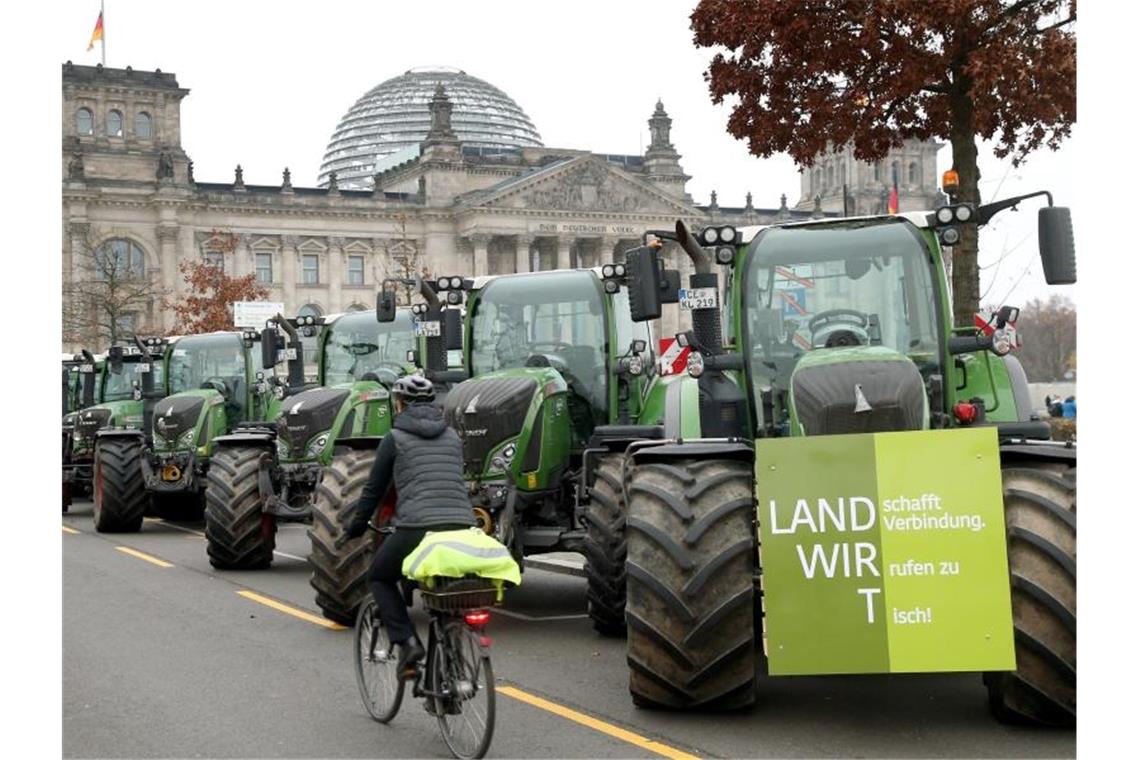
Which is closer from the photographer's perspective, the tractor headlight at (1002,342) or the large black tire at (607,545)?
the tractor headlight at (1002,342)

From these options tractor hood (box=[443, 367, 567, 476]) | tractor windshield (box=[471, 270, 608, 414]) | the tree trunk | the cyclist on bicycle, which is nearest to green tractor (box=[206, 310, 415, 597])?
tractor windshield (box=[471, 270, 608, 414])

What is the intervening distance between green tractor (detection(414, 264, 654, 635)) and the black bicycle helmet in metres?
2.81

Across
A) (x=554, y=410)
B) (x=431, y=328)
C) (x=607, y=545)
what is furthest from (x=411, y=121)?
(x=607, y=545)

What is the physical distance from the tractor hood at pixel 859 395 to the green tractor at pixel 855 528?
0.01 m

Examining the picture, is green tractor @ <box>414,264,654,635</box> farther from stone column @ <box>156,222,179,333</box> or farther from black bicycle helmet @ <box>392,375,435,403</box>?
stone column @ <box>156,222,179,333</box>

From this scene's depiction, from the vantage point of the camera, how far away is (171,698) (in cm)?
995

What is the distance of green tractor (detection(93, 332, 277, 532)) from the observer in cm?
2256

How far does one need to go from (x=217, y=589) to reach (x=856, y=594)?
363 inches

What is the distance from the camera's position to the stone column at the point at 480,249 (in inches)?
4638

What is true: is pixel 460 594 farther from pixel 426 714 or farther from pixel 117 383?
pixel 117 383

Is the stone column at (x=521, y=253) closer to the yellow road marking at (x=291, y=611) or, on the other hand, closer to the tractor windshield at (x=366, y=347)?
the tractor windshield at (x=366, y=347)

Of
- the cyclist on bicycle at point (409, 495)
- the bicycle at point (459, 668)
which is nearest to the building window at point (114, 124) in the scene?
the cyclist on bicycle at point (409, 495)

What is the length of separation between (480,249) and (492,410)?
10607 centimetres

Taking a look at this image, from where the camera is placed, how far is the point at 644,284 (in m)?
9.53
